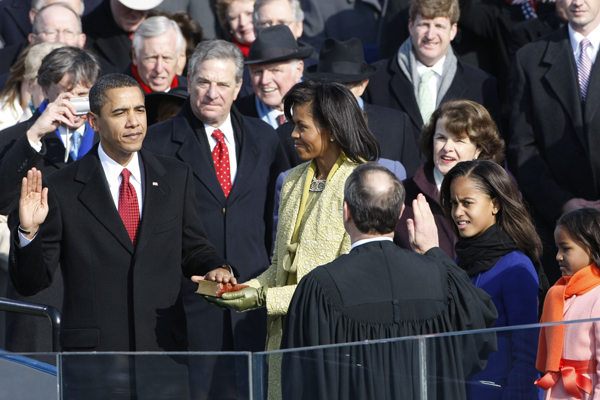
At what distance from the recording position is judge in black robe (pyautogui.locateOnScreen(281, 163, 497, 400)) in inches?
110

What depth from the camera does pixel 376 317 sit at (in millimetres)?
3162

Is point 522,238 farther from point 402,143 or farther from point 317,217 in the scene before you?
point 402,143

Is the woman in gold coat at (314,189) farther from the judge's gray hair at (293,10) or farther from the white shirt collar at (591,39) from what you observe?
the judge's gray hair at (293,10)

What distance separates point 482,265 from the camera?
3875 millimetres

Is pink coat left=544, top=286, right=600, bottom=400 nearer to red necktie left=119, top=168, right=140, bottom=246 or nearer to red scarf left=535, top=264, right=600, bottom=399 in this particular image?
red scarf left=535, top=264, right=600, bottom=399

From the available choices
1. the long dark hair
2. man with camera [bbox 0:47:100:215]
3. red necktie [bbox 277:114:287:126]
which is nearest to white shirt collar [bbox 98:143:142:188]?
man with camera [bbox 0:47:100:215]

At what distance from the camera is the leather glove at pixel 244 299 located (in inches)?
151

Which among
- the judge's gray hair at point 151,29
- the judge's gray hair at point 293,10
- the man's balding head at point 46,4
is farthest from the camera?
the man's balding head at point 46,4

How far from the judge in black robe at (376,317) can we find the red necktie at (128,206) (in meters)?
1.25

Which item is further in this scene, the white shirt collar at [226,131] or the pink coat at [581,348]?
the white shirt collar at [226,131]

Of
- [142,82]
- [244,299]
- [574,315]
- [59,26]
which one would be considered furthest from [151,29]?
[574,315]

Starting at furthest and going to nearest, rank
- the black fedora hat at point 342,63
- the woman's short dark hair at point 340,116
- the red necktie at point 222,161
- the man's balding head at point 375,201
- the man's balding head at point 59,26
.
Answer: the man's balding head at point 59,26 < the black fedora hat at point 342,63 < the red necktie at point 222,161 < the woman's short dark hair at point 340,116 < the man's balding head at point 375,201

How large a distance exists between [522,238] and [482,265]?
0.83 feet

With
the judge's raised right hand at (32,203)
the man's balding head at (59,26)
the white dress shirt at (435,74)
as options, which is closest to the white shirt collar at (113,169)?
the judge's raised right hand at (32,203)
